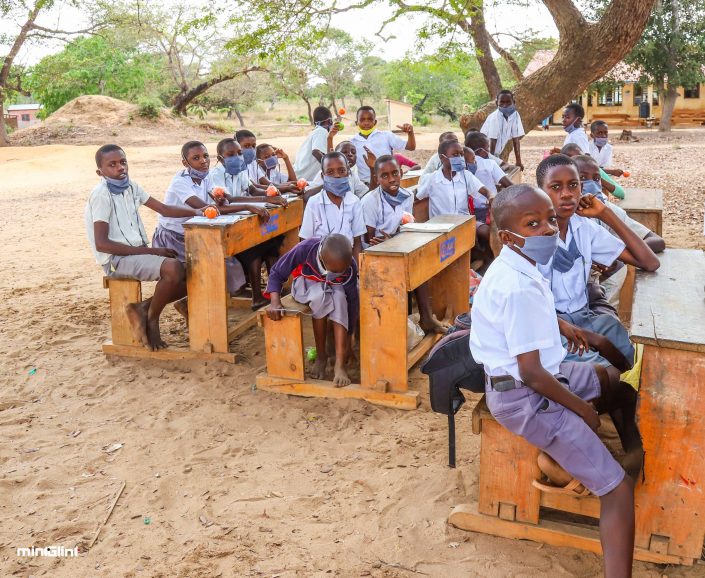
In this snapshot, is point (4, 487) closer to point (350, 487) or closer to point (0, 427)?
point (0, 427)

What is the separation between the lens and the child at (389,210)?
5254 millimetres

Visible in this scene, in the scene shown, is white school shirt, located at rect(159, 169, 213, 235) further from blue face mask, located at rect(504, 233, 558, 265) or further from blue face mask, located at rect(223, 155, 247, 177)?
blue face mask, located at rect(504, 233, 558, 265)

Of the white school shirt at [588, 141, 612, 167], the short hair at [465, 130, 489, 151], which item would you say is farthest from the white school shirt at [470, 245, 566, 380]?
the white school shirt at [588, 141, 612, 167]

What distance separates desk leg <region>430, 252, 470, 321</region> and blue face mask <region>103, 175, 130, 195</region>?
2.47m

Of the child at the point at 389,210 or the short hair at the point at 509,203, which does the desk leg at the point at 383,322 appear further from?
the short hair at the point at 509,203

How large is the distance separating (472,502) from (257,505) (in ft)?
3.20

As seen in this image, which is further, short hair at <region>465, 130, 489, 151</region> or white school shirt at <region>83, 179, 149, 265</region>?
short hair at <region>465, 130, 489, 151</region>

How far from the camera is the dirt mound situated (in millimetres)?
23500

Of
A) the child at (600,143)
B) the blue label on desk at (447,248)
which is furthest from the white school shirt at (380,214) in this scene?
the child at (600,143)

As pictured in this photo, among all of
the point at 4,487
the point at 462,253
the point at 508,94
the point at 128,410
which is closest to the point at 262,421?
the point at 128,410

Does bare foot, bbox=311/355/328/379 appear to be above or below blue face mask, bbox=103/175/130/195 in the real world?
below

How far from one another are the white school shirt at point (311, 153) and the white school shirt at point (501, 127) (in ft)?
9.60

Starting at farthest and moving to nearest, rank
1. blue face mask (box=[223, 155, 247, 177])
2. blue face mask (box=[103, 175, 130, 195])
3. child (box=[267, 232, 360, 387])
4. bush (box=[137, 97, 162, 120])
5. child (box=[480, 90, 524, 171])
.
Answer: bush (box=[137, 97, 162, 120]), child (box=[480, 90, 524, 171]), blue face mask (box=[223, 155, 247, 177]), blue face mask (box=[103, 175, 130, 195]), child (box=[267, 232, 360, 387])

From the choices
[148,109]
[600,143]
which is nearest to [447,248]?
[600,143]
